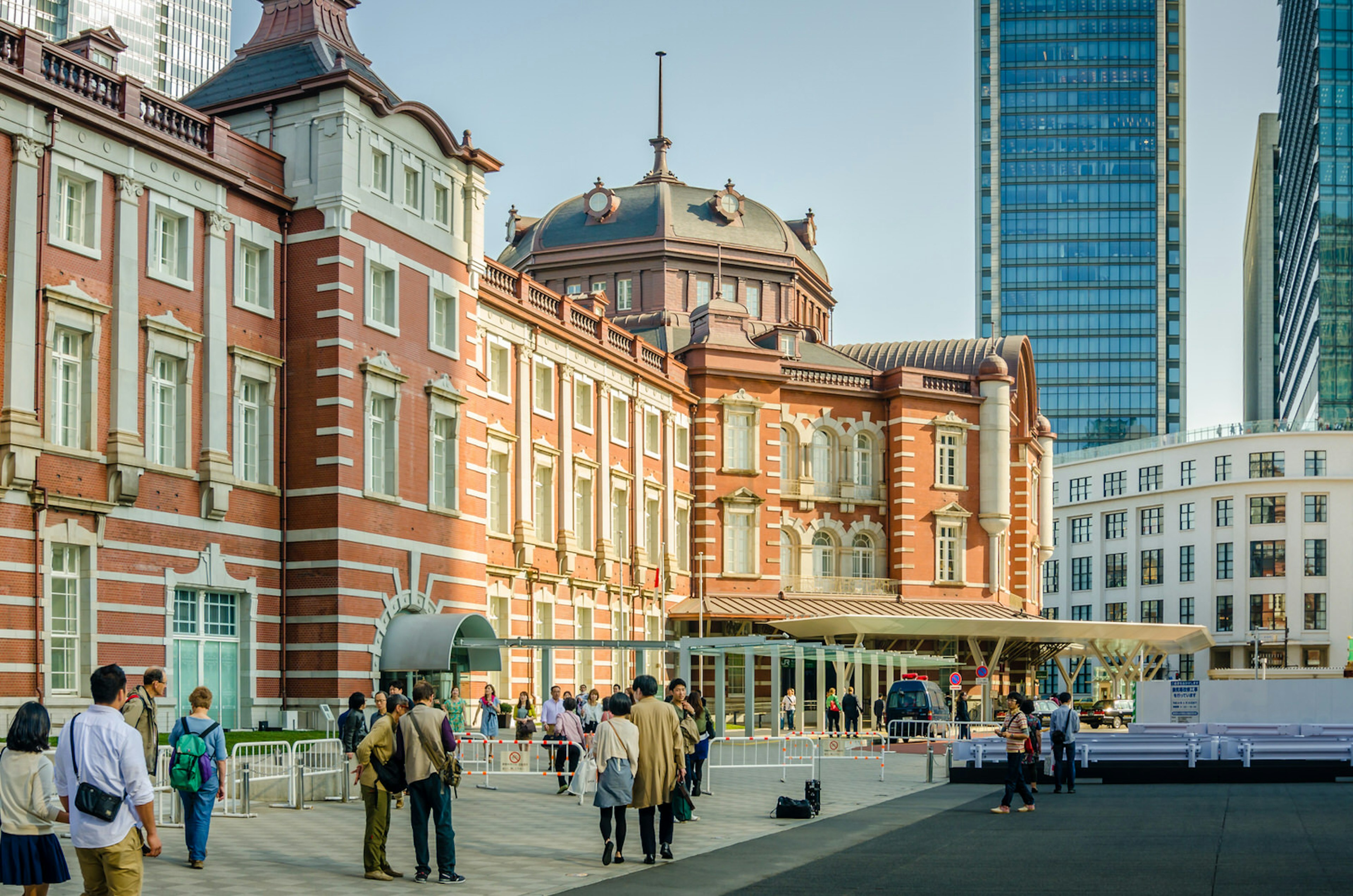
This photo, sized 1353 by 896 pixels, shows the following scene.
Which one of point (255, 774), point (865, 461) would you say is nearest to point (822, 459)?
point (865, 461)

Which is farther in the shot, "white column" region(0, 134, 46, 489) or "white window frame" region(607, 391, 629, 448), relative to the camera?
"white window frame" region(607, 391, 629, 448)

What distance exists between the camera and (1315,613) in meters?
108

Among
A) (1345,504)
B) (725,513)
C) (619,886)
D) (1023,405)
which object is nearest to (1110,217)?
(1345,504)

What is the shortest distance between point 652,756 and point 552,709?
13484 mm

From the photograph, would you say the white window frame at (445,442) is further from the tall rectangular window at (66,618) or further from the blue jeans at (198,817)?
the blue jeans at (198,817)

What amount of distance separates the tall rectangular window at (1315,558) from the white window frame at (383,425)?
288ft

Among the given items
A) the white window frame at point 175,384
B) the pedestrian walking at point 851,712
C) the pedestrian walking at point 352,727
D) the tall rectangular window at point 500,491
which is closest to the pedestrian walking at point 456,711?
the pedestrian walking at point 352,727

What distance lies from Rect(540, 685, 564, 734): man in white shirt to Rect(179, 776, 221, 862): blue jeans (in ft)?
38.6

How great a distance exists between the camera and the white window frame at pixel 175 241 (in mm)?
29969

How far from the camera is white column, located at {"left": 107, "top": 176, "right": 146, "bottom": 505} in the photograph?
28406mm

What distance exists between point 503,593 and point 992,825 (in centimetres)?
2470

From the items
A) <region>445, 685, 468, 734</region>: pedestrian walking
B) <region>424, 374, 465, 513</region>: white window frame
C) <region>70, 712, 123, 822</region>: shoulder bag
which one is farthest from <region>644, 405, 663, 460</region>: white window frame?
<region>70, 712, 123, 822</region>: shoulder bag

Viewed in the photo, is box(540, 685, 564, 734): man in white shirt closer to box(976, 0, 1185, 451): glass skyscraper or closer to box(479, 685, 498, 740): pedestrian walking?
box(479, 685, 498, 740): pedestrian walking

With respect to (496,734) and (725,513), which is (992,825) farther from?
(725,513)
